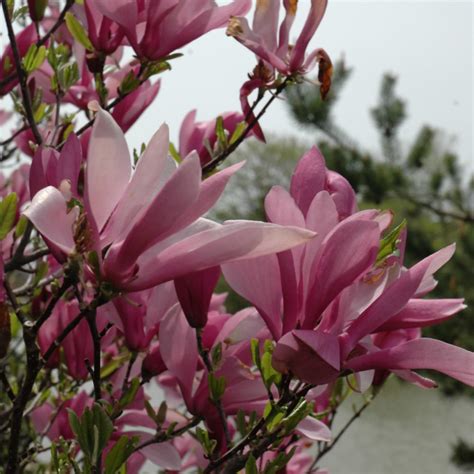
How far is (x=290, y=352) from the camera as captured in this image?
1.04 feet

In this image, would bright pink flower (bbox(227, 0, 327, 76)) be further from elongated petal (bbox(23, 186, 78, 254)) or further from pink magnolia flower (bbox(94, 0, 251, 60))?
elongated petal (bbox(23, 186, 78, 254))

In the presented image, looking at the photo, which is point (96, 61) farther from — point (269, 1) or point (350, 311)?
point (350, 311)

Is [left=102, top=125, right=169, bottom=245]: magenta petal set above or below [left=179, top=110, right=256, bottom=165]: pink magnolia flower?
above

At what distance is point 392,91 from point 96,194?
137 inches

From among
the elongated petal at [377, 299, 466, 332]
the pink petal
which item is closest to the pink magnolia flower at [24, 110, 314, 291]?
the elongated petal at [377, 299, 466, 332]

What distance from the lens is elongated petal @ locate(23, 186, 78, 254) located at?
280 mm

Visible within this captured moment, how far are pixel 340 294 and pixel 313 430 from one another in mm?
111

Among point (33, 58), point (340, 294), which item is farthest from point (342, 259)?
point (33, 58)

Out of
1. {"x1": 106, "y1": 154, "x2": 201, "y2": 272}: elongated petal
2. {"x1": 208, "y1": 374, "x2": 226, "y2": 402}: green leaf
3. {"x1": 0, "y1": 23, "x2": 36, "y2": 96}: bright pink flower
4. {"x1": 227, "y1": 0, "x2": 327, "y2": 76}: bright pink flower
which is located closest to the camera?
{"x1": 106, "y1": 154, "x2": 201, "y2": 272}: elongated petal

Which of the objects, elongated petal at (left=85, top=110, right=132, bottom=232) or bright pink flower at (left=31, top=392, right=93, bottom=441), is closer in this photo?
elongated petal at (left=85, top=110, right=132, bottom=232)

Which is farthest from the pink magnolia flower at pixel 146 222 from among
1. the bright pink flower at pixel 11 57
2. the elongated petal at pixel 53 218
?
the bright pink flower at pixel 11 57

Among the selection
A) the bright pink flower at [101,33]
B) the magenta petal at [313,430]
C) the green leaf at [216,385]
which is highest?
the bright pink flower at [101,33]

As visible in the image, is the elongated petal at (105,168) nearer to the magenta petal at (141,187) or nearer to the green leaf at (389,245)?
the magenta petal at (141,187)

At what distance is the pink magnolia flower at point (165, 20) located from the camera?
0.48 meters
